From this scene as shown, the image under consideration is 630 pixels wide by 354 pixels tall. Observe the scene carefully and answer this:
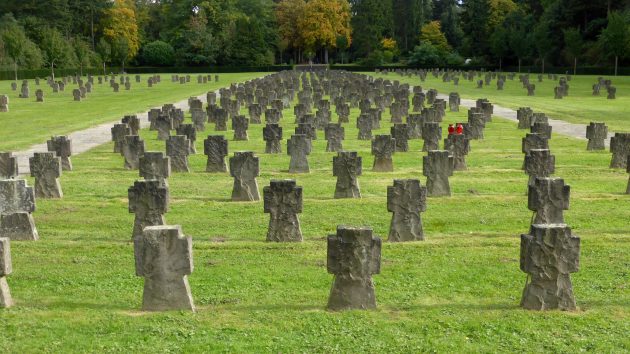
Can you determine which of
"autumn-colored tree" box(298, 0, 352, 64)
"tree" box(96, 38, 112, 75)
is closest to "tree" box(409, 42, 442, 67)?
"autumn-colored tree" box(298, 0, 352, 64)

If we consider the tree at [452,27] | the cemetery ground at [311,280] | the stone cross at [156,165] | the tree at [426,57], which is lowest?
the cemetery ground at [311,280]

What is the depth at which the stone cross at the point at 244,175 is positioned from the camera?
15.7 metres

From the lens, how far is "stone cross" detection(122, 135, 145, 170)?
811 inches

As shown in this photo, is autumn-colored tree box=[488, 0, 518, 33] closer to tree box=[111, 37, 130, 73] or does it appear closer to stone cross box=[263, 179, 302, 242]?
tree box=[111, 37, 130, 73]

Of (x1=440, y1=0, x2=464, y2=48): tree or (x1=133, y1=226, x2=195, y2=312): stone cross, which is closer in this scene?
(x1=133, y1=226, x2=195, y2=312): stone cross

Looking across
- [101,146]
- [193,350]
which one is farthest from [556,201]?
[101,146]

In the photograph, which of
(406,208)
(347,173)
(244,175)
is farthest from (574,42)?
(406,208)

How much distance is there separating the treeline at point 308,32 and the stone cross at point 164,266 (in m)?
70.6

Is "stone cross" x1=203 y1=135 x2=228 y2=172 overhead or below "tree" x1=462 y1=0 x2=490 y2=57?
below

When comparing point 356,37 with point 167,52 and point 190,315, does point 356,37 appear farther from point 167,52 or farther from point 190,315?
point 190,315

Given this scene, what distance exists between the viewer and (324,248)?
12250 mm

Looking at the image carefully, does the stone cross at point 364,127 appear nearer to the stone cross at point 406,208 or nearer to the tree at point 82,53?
the stone cross at point 406,208

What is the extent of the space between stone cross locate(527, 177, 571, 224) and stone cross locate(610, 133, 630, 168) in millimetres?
7935

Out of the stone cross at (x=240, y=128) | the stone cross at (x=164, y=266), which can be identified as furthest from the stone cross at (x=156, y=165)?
the stone cross at (x=240, y=128)
